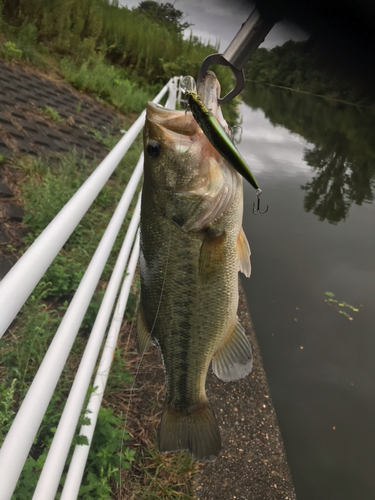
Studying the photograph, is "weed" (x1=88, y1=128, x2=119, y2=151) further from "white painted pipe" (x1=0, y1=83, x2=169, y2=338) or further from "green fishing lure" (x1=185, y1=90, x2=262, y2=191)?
"green fishing lure" (x1=185, y1=90, x2=262, y2=191)

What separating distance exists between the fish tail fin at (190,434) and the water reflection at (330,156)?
416 cm

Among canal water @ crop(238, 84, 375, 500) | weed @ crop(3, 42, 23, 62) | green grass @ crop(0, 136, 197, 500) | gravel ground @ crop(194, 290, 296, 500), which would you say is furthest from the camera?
weed @ crop(3, 42, 23, 62)

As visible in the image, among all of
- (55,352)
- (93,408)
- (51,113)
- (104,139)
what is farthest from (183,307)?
(104,139)

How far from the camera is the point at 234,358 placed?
1076 millimetres

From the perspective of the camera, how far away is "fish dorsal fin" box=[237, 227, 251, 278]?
1095 millimetres

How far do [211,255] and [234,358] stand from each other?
13.3 inches

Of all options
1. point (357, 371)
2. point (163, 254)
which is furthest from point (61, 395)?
point (357, 371)

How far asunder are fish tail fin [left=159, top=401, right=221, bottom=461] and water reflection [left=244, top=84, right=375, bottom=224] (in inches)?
164

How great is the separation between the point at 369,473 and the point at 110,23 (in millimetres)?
9227

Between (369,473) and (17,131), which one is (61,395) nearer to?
(369,473)

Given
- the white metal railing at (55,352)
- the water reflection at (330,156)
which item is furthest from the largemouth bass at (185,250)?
the water reflection at (330,156)

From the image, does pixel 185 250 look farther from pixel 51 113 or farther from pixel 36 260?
pixel 51 113

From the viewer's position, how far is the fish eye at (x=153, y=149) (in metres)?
0.99

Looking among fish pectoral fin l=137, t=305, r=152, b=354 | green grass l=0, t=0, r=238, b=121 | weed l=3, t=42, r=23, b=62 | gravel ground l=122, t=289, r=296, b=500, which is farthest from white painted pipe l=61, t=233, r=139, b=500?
green grass l=0, t=0, r=238, b=121
